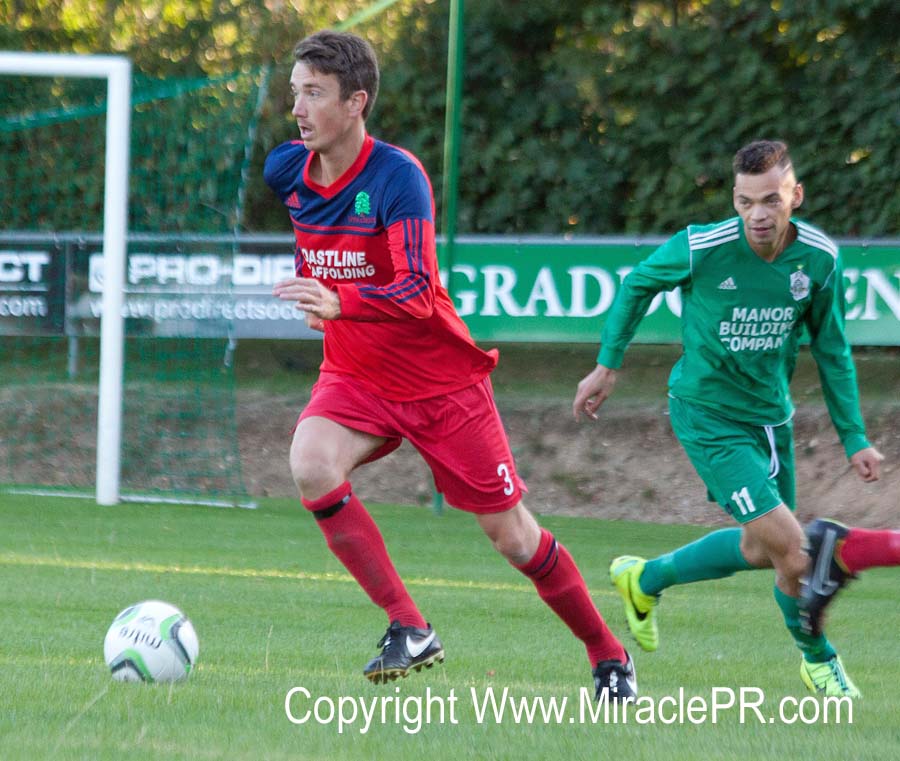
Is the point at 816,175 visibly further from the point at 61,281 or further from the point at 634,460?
the point at 61,281

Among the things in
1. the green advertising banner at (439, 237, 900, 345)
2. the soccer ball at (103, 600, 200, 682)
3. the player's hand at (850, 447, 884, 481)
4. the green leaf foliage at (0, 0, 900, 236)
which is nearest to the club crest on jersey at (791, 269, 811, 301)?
the player's hand at (850, 447, 884, 481)

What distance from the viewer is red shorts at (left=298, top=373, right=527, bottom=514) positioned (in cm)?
457

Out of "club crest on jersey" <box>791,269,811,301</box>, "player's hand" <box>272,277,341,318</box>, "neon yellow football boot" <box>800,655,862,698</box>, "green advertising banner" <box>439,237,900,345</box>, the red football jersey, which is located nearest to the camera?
"player's hand" <box>272,277,341,318</box>

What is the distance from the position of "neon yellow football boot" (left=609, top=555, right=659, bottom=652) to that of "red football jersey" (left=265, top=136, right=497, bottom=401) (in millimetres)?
1181

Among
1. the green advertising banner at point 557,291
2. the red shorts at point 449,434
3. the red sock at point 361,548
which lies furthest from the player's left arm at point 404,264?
the green advertising banner at point 557,291

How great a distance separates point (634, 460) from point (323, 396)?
9.04 meters

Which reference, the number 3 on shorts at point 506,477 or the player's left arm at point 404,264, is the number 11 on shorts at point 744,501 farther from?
the player's left arm at point 404,264

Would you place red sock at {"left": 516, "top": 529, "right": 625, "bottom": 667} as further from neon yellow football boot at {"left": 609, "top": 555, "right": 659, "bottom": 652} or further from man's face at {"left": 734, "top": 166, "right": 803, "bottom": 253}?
man's face at {"left": 734, "top": 166, "right": 803, "bottom": 253}

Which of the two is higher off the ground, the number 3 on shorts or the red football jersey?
the red football jersey

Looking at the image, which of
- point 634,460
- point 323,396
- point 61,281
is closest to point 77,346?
point 61,281

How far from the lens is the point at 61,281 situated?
13.1 m

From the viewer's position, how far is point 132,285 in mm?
12305

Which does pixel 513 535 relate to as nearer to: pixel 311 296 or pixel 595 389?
pixel 595 389

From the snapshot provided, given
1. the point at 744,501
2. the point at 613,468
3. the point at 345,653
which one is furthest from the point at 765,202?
the point at 613,468
